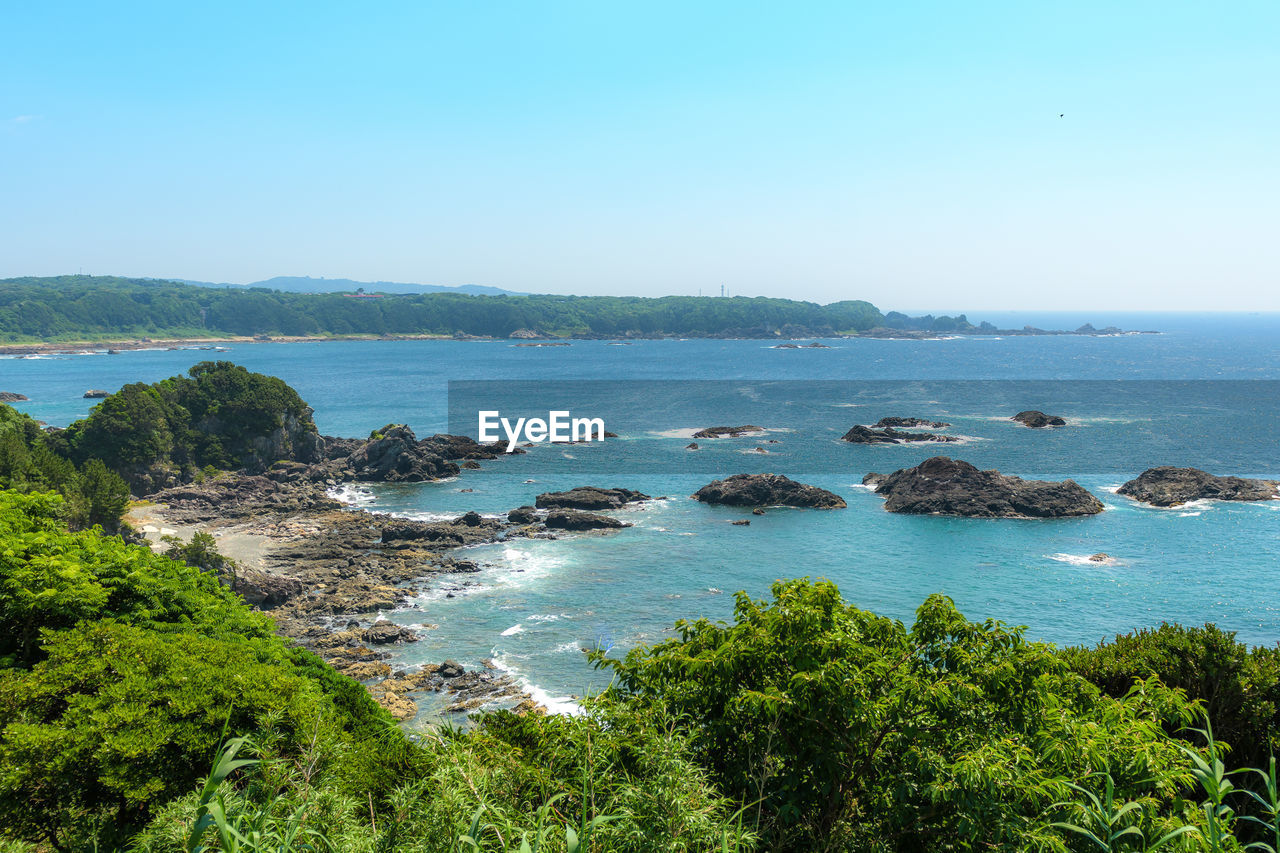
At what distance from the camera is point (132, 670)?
13.7 m

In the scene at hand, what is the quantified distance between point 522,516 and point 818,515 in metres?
22.1

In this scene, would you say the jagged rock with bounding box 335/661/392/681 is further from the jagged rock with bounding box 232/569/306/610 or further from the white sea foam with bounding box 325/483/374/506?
the white sea foam with bounding box 325/483/374/506

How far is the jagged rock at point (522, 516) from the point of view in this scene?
185ft

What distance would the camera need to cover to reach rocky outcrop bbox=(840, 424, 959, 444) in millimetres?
84875

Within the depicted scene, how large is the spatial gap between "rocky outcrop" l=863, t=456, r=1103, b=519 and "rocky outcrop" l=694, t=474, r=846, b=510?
506 cm

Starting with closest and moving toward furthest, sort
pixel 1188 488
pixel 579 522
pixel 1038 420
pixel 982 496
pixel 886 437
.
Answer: pixel 579 522 → pixel 982 496 → pixel 1188 488 → pixel 886 437 → pixel 1038 420

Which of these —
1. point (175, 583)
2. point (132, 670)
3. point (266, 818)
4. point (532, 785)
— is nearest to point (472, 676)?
point (175, 583)

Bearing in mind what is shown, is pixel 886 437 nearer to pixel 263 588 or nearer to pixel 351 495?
pixel 351 495

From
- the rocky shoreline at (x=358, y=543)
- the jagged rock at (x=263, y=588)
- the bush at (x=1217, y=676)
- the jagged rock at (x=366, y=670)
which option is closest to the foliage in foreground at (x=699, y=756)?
the bush at (x=1217, y=676)

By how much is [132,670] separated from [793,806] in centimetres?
1158

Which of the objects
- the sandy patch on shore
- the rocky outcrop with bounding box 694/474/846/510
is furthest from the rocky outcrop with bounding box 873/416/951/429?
the sandy patch on shore

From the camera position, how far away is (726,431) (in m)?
91.6

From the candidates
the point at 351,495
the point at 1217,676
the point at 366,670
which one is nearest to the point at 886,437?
the point at 351,495

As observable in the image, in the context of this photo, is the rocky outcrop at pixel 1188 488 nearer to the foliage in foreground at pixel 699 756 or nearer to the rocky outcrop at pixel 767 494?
the rocky outcrop at pixel 767 494
